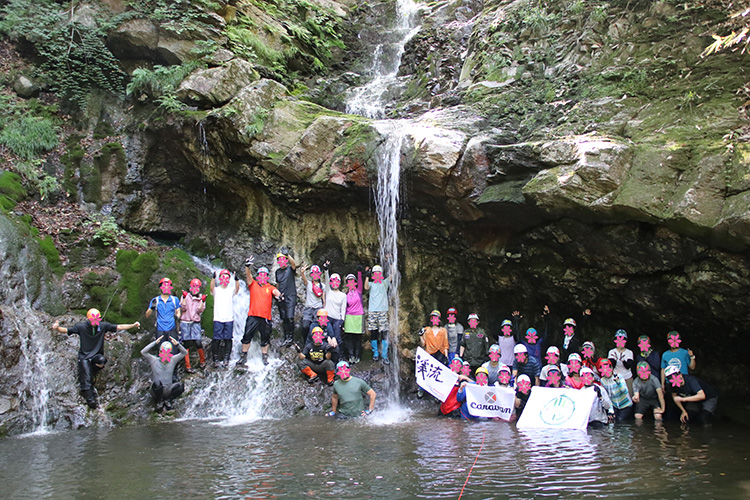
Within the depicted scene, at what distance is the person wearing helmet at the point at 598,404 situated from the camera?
320 inches

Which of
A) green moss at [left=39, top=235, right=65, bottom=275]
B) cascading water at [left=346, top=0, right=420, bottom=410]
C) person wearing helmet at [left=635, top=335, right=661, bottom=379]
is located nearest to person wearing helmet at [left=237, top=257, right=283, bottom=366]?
cascading water at [left=346, top=0, right=420, bottom=410]

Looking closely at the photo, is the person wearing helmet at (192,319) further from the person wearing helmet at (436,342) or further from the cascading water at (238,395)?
the person wearing helmet at (436,342)

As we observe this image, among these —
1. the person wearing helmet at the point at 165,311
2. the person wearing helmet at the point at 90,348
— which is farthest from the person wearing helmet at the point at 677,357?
the person wearing helmet at the point at 90,348

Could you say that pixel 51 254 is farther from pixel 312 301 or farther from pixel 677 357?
pixel 677 357

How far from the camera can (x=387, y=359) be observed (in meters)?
11.4

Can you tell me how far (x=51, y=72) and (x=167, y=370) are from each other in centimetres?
989

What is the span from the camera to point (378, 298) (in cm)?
1123

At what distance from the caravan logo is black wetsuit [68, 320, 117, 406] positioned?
25.5 ft

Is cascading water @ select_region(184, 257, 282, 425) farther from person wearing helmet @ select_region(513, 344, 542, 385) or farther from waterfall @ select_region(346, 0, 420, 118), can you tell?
waterfall @ select_region(346, 0, 420, 118)

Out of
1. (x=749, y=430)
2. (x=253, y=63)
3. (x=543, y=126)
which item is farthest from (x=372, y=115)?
(x=749, y=430)

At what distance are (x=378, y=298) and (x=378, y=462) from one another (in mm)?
5476

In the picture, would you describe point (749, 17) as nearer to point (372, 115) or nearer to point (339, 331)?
point (372, 115)

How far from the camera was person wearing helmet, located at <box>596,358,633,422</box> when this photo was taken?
868 cm

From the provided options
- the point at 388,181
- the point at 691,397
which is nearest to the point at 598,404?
the point at 691,397
